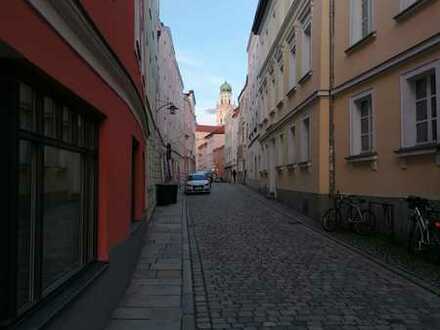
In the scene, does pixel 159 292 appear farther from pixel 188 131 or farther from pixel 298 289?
pixel 188 131

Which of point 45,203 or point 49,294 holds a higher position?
point 45,203

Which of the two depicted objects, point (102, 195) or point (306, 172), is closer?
point (102, 195)

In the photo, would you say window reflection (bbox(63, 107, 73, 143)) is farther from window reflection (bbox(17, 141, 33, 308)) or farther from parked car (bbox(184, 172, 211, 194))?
parked car (bbox(184, 172, 211, 194))

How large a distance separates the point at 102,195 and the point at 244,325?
84.6 inches

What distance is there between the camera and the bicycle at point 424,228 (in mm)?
8500

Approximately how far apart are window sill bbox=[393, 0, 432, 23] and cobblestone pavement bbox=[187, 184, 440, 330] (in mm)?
5142

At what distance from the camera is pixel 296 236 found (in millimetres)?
12508

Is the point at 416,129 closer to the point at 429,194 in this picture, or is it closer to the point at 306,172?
the point at 429,194

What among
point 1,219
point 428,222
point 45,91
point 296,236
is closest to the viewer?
point 1,219

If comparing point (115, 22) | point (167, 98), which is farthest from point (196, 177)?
point (115, 22)

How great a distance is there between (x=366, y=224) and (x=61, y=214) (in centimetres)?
955

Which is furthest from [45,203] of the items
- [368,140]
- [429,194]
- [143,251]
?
[368,140]

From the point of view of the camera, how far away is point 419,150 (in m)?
9.80

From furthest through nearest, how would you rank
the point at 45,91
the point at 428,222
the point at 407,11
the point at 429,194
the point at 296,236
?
the point at 296,236, the point at 407,11, the point at 429,194, the point at 428,222, the point at 45,91
